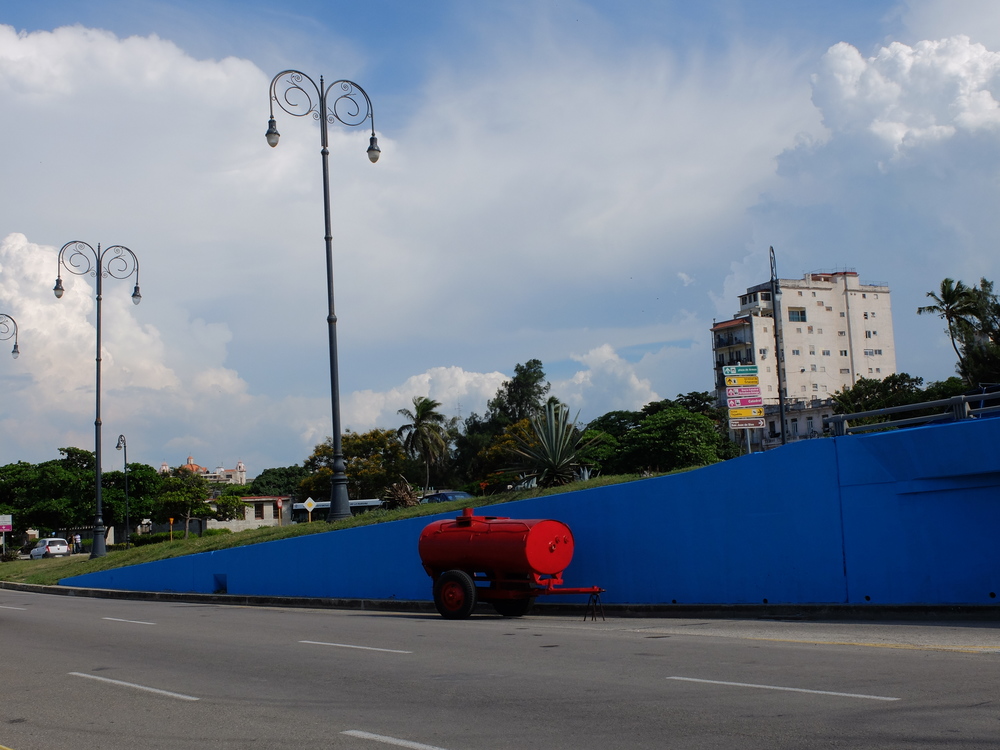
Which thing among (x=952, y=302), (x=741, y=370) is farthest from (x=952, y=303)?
(x=741, y=370)

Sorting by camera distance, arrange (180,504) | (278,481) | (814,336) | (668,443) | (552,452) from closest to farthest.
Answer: (552,452)
(668,443)
(180,504)
(814,336)
(278,481)

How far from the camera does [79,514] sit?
7556 cm

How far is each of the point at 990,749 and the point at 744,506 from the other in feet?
32.0

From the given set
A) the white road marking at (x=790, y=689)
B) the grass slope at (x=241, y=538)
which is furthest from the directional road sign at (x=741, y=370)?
the white road marking at (x=790, y=689)

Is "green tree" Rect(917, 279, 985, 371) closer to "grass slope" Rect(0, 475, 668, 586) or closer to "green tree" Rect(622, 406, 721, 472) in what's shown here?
"green tree" Rect(622, 406, 721, 472)

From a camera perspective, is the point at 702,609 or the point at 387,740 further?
the point at 702,609

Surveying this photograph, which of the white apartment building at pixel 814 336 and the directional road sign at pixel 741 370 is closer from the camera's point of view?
the directional road sign at pixel 741 370

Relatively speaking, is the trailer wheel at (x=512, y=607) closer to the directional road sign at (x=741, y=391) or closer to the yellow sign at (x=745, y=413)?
the yellow sign at (x=745, y=413)

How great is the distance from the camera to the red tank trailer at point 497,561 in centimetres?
1585

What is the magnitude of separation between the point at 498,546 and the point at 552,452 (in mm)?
5660

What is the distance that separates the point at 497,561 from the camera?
631 inches

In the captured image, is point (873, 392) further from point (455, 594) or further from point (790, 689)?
point (790, 689)

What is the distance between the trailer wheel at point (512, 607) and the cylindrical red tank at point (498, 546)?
689 millimetres

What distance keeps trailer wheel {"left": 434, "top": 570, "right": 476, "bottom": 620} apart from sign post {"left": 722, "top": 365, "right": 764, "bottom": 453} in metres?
5.99
